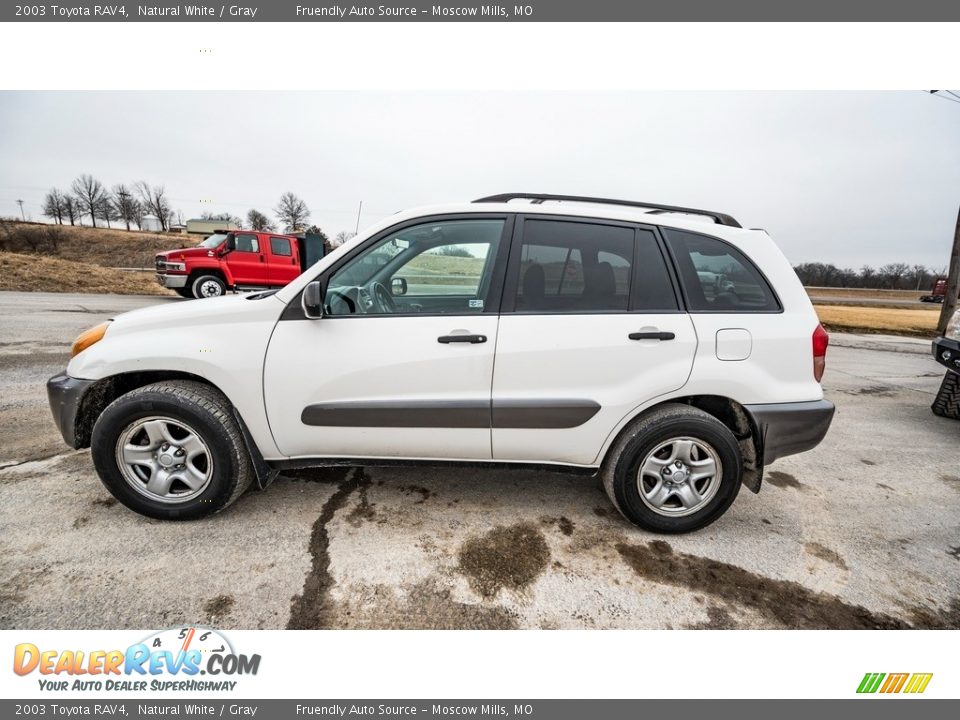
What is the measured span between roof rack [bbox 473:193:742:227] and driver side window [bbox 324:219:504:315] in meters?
0.23

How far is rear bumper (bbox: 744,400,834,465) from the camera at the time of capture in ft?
7.62

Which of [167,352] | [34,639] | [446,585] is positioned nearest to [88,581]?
[34,639]

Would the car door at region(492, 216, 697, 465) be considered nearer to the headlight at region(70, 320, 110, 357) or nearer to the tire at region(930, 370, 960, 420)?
the headlight at region(70, 320, 110, 357)

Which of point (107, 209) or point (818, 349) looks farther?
point (107, 209)

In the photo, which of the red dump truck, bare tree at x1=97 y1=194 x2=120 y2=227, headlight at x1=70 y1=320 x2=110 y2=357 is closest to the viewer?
headlight at x1=70 y1=320 x2=110 y2=357

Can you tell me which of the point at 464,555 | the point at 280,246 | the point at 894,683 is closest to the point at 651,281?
the point at 464,555

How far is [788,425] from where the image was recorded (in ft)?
7.66

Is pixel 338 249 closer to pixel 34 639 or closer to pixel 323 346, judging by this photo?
pixel 323 346

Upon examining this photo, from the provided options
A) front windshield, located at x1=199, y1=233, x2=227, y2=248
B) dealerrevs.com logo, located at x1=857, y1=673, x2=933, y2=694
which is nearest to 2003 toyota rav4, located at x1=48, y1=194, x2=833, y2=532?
dealerrevs.com logo, located at x1=857, y1=673, x2=933, y2=694

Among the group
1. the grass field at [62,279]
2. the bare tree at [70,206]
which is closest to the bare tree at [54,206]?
the bare tree at [70,206]

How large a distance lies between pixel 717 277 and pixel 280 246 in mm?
12151

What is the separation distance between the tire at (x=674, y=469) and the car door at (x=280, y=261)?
11685 millimetres

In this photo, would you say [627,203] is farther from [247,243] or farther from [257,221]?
[257,221]

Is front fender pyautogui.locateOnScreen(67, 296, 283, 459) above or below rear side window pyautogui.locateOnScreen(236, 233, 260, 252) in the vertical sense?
below
